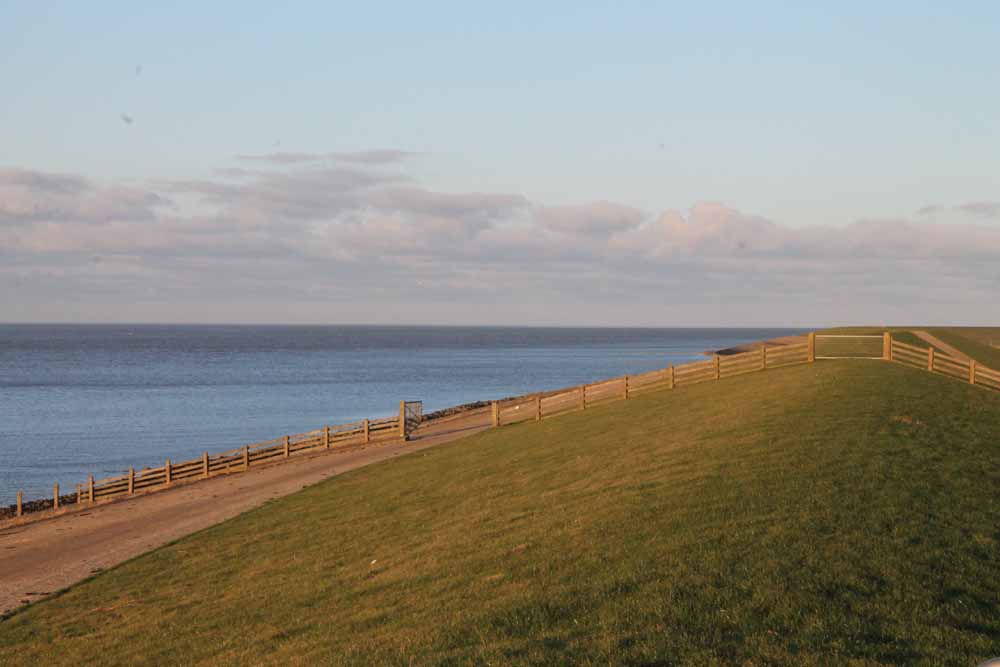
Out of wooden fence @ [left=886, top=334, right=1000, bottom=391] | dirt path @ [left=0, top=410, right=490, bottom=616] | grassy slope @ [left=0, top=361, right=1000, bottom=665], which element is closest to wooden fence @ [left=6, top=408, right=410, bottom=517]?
dirt path @ [left=0, top=410, right=490, bottom=616]

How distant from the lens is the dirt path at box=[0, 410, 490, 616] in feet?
78.7

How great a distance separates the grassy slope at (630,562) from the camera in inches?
415

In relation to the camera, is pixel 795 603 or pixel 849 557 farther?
pixel 849 557

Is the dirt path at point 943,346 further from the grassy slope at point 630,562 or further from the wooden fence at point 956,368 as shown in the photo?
the grassy slope at point 630,562

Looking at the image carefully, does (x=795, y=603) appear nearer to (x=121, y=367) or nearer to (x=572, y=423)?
(x=572, y=423)

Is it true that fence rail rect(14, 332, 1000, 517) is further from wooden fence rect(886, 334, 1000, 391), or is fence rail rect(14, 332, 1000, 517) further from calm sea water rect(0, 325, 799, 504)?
calm sea water rect(0, 325, 799, 504)

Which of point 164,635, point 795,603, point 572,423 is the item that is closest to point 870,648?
point 795,603

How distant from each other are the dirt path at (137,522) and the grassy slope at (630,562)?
1.69 metres

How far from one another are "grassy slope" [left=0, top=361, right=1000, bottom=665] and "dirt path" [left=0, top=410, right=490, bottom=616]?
66.6 inches

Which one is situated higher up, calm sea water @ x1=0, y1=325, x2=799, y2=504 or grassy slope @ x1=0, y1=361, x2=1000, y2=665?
grassy slope @ x1=0, y1=361, x2=1000, y2=665

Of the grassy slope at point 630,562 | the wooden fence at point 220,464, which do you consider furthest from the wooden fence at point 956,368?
the wooden fence at point 220,464

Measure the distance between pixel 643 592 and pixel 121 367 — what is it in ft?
556

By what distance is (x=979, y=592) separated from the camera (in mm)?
11602

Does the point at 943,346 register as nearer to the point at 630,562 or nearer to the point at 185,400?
the point at 630,562
